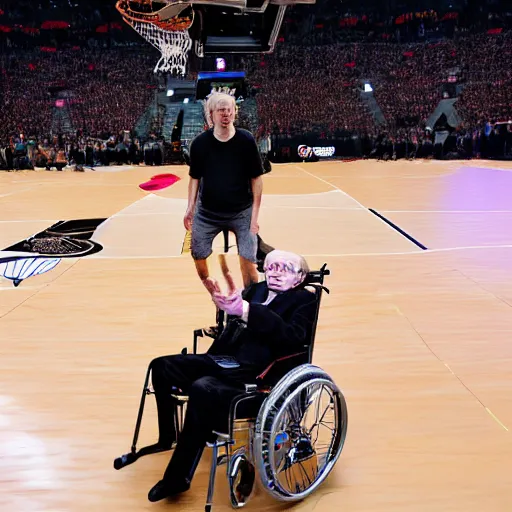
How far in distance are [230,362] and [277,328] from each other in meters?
0.31

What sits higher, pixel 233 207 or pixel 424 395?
pixel 233 207

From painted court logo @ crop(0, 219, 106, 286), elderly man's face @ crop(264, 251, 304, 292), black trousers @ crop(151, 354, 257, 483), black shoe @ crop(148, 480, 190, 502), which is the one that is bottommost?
painted court logo @ crop(0, 219, 106, 286)

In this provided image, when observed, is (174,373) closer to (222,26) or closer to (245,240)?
(245,240)

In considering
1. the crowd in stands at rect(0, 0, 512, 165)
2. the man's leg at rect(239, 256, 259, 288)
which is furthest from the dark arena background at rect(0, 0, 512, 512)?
the crowd in stands at rect(0, 0, 512, 165)

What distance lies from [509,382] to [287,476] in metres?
2.07

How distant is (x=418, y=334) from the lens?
18.3 feet

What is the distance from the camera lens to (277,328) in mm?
3064

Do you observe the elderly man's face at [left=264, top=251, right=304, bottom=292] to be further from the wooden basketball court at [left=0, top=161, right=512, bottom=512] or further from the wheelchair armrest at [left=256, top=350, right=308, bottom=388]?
the wooden basketball court at [left=0, top=161, right=512, bottom=512]

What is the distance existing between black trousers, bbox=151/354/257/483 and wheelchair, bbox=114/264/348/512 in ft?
0.15

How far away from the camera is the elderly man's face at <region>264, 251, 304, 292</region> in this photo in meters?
3.21

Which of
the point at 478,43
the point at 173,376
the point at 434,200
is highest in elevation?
the point at 478,43

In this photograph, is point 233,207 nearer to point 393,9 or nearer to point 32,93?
point 32,93

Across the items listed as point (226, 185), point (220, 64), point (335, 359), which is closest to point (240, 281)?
point (226, 185)

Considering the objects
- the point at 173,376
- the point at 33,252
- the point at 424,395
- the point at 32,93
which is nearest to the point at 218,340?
the point at 173,376
